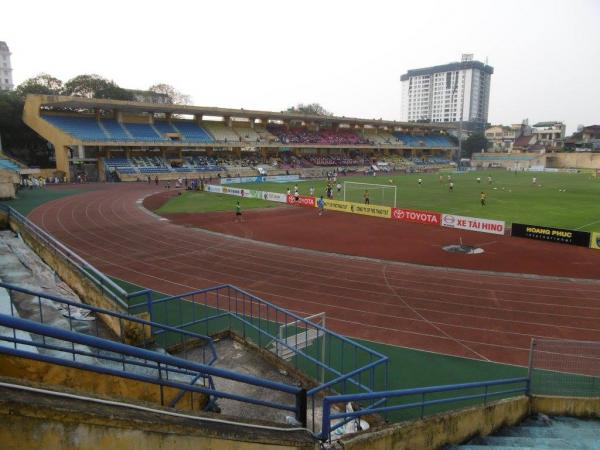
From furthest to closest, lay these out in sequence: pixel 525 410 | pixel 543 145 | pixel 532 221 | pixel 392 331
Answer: pixel 543 145 < pixel 532 221 < pixel 392 331 < pixel 525 410

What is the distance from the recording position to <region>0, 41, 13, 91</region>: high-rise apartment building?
395 feet

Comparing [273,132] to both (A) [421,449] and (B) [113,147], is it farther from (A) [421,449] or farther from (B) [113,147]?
(A) [421,449]

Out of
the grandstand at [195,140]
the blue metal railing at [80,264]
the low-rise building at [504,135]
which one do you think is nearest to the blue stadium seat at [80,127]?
the grandstand at [195,140]

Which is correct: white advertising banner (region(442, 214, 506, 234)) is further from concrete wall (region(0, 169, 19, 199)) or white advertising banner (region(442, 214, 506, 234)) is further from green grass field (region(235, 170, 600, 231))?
concrete wall (region(0, 169, 19, 199))

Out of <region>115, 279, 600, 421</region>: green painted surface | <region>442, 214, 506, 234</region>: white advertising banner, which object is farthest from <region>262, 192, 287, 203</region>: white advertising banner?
<region>115, 279, 600, 421</region>: green painted surface

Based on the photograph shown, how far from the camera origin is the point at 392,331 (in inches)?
471

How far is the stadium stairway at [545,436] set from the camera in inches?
229

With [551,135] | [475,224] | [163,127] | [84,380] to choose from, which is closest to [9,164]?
[163,127]

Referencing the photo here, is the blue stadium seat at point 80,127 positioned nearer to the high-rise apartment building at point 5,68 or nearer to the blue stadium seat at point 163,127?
the blue stadium seat at point 163,127

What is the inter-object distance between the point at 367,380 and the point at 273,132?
7434cm

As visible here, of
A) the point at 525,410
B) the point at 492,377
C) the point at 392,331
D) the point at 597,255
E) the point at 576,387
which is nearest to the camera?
the point at 525,410

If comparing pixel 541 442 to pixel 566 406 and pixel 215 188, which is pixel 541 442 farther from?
pixel 215 188

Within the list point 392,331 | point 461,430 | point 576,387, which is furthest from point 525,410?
point 392,331

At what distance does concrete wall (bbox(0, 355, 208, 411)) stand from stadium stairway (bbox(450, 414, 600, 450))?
4.16 metres
